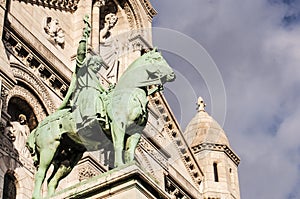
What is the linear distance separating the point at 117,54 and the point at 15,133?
7728 millimetres

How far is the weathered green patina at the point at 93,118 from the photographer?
11.5 m

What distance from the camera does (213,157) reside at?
2580 cm

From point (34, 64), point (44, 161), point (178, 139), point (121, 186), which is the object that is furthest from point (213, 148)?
point (121, 186)

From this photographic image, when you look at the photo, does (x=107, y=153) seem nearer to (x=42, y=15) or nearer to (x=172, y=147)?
(x=42, y=15)

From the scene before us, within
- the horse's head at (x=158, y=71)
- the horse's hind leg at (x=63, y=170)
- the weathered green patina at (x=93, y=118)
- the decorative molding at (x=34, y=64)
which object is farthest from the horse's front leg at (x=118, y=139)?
the decorative molding at (x=34, y=64)

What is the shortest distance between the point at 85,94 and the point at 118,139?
1094mm

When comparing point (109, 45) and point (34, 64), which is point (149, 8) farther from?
point (34, 64)

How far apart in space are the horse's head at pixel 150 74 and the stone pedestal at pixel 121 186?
65.7 inches

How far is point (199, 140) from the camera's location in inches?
1029

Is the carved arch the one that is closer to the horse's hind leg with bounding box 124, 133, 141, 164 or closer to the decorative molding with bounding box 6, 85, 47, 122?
the decorative molding with bounding box 6, 85, 47, 122

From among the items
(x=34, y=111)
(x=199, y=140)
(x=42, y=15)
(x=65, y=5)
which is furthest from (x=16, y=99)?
(x=199, y=140)

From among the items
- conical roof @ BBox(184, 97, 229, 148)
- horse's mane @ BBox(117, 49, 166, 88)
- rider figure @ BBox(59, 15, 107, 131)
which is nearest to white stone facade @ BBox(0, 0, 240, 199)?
conical roof @ BBox(184, 97, 229, 148)

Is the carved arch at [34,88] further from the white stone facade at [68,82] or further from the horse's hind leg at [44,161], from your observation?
the horse's hind leg at [44,161]

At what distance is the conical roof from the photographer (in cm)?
2598
